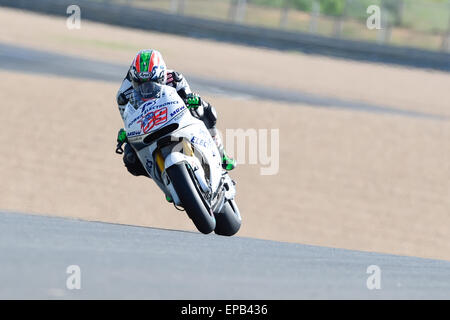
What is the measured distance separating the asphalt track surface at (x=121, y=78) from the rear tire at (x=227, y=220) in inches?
489

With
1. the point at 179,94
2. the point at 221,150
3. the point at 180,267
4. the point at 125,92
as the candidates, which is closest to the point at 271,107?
the point at 221,150

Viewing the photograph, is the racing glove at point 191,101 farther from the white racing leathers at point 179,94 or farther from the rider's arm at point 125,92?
the rider's arm at point 125,92

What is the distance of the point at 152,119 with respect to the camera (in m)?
7.95

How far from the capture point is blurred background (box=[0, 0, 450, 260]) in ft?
42.4

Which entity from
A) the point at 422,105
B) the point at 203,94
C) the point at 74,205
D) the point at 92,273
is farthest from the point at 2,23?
the point at 92,273

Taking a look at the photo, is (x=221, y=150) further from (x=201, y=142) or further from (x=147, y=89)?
(x=147, y=89)

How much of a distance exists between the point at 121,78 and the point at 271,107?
146 inches

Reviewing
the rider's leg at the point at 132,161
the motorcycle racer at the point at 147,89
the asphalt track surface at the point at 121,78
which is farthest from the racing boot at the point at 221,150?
the asphalt track surface at the point at 121,78

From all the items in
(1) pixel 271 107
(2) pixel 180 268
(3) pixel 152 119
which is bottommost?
(2) pixel 180 268

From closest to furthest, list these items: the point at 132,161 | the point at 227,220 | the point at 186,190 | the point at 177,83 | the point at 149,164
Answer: the point at 186,190
the point at 149,164
the point at 132,161
the point at 177,83
the point at 227,220

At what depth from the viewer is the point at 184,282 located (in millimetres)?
5195

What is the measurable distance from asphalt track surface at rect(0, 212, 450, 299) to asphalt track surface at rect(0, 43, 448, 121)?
14.1m

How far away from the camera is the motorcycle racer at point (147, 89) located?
8.12 metres

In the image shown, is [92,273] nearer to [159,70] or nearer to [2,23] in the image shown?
[159,70]
